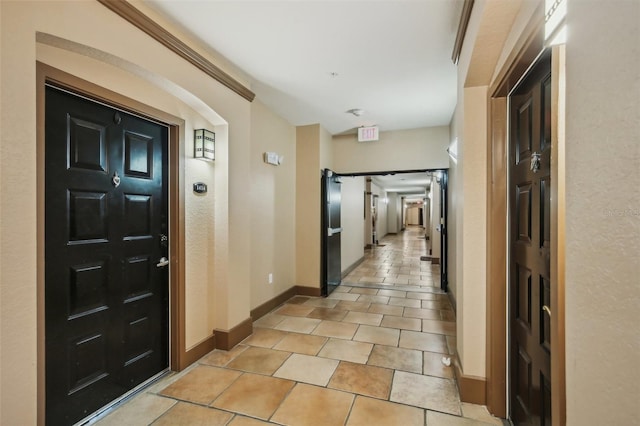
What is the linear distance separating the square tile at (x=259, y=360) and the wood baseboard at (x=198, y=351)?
0.32m

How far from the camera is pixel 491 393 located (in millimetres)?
1944

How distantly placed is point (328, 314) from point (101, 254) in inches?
108

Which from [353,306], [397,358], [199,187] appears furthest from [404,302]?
[199,187]

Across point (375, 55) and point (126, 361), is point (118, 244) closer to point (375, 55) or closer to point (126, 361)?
point (126, 361)

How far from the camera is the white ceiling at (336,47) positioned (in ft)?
6.50

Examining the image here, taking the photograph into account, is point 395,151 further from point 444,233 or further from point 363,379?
point 363,379

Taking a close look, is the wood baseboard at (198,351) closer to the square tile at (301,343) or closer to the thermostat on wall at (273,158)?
the square tile at (301,343)

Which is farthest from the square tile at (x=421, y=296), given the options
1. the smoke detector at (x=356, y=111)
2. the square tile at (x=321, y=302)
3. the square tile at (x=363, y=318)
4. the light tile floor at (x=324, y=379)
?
the smoke detector at (x=356, y=111)

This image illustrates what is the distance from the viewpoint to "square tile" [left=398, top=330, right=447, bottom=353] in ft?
9.57

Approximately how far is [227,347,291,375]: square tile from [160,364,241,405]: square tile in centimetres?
12

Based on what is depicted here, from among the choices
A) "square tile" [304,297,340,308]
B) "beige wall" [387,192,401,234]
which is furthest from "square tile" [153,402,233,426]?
"beige wall" [387,192,401,234]

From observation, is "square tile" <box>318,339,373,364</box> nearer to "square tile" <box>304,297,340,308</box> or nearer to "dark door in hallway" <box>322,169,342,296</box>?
"square tile" <box>304,297,340,308</box>

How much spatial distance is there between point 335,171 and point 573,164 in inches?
179
